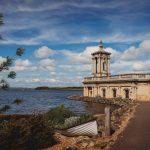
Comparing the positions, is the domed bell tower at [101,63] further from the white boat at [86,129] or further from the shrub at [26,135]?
the shrub at [26,135]

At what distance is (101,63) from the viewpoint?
5916cm

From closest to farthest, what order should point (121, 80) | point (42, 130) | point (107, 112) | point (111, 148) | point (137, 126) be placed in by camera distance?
point (111, 148)
point (42, 130)
point (107, 112)
point (137, 126)
point (121, 80)

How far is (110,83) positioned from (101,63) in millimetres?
5753

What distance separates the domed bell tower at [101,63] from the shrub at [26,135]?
1808 inches

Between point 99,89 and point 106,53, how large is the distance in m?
7.63

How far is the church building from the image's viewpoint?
46391mm

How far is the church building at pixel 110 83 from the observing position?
46.4m

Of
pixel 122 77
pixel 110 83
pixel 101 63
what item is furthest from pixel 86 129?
pixel 101 63

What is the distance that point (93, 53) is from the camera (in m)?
60.2

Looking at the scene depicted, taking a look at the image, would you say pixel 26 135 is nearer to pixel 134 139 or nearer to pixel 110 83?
pixel 134 139

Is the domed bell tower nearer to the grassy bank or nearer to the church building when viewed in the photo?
the church building

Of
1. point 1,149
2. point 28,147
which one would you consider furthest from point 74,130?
point 1,149

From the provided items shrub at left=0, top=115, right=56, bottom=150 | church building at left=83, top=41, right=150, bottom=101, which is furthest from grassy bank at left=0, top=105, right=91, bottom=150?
church building at left=83, top=41, right=150, bottom=101

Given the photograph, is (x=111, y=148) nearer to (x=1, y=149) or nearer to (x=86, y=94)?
(x=1, y=149)
